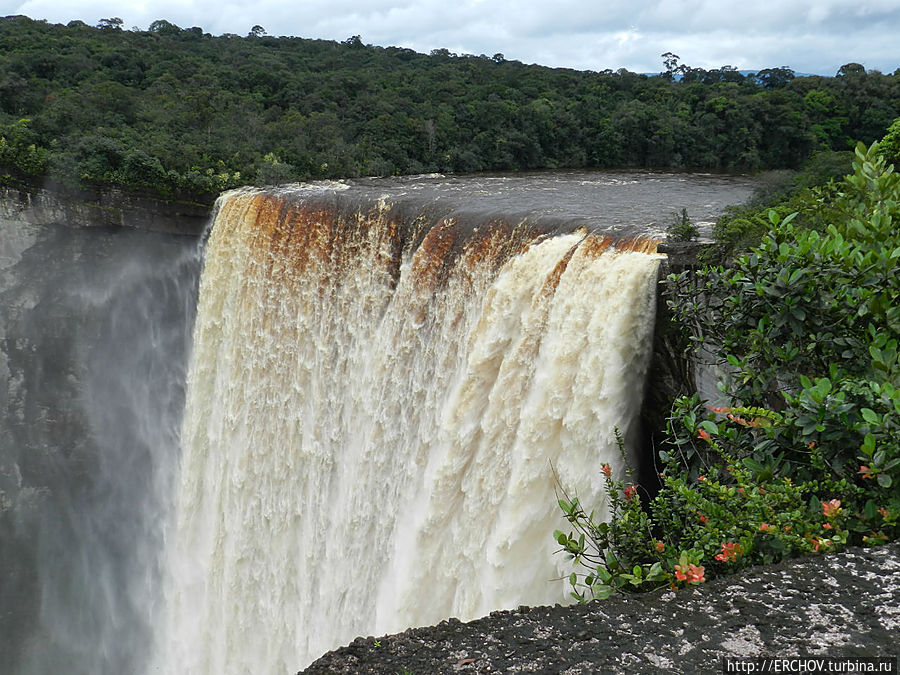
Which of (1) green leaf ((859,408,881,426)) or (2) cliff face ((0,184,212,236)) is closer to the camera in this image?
(1) green leaf ((859,408,881,426))

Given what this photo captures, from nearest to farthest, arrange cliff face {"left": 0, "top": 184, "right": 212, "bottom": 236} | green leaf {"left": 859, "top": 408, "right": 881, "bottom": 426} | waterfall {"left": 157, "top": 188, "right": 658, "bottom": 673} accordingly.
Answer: green leaf {"left": 859, "top": 408, "right": 881, "bottom": 426} < waterfall {"left": 157, "top": 188, "right": 658, "bottom": 673} < cliff face {"left": 0, "top": 184, "right": 212, "bottom": 236}

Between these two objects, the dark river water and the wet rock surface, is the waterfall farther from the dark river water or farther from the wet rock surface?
the wet rock surface

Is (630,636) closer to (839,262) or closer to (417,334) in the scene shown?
(839,262)

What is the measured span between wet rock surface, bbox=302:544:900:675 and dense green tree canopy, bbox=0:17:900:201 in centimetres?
1358

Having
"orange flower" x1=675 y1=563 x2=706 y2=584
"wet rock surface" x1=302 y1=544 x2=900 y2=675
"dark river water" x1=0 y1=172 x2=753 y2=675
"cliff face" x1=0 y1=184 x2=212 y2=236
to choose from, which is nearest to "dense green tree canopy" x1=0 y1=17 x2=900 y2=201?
"cliff face" x1=0 y1=184 x2=212 y2=236

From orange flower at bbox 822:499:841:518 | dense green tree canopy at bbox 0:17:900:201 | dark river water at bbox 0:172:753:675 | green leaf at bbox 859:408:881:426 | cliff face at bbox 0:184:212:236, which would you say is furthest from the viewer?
dense green tree canopy at bbox 0:17:900:201

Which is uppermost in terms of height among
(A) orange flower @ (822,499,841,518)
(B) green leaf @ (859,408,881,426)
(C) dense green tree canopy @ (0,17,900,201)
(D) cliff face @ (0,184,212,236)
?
(C) dense green tree canopy @ (0,17,900,201)

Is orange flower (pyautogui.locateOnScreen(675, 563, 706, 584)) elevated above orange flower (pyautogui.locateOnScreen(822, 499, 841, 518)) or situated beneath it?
situated beneath

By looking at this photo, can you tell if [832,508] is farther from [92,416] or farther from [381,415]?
[92,416]

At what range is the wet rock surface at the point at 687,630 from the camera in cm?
271

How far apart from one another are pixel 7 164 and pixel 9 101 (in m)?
5.45

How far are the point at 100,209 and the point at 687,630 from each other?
54.5 feet

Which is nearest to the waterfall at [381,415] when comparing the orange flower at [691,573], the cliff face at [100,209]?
the orange flower at [691,573]

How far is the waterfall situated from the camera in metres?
6.11
